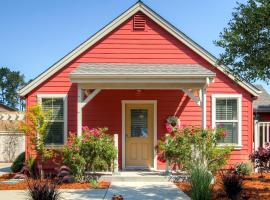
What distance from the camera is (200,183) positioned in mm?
8469

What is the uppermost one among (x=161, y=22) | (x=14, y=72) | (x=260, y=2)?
(x=14, y=72)

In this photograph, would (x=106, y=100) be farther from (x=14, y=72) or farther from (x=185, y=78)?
(x=14, y=72)

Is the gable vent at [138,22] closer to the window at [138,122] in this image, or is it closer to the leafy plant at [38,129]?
the window at [138,122]

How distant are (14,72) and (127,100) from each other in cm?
8797

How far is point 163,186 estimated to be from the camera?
38.6 feet

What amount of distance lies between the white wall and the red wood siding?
8882 mm

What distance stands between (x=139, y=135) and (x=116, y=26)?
13.0 feet

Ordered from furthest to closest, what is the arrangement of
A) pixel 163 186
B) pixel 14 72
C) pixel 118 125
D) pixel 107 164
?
pixel 14 72
pixel 118 125
pixel 107 164
pixel 163 186

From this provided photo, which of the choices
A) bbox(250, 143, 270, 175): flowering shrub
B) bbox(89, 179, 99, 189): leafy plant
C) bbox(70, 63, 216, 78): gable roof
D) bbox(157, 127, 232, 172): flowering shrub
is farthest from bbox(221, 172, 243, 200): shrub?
bbox(250, 143, 270, 175): flowering shrub

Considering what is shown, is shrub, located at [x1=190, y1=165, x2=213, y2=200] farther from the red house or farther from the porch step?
the red house

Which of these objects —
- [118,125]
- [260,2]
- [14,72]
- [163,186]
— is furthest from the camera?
[14,72]

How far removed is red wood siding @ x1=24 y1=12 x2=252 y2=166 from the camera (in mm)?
14930

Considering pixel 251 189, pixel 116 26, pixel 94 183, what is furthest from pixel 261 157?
pixel 116 26

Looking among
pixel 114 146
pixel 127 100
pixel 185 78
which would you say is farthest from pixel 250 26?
pixel 127 100
